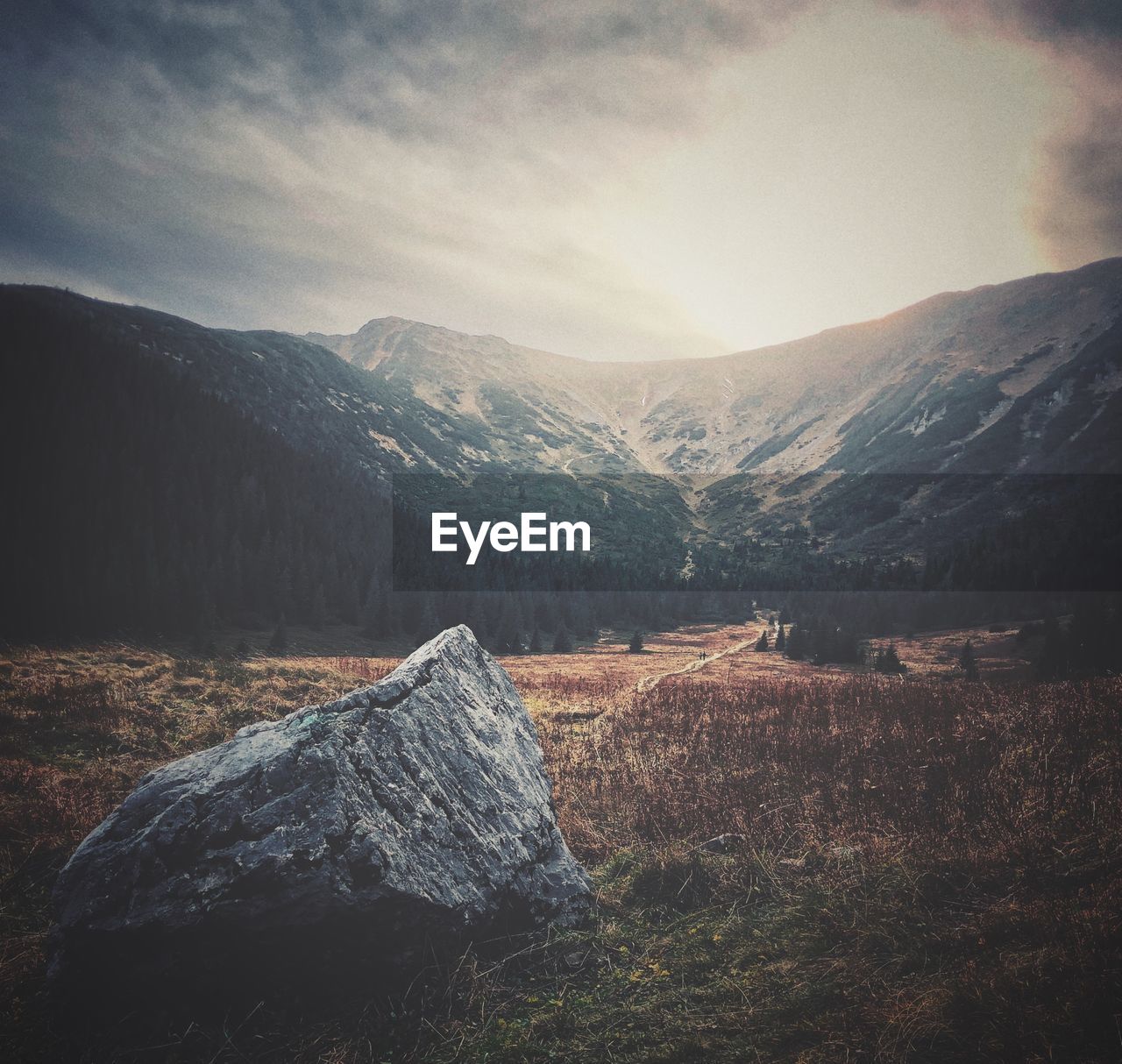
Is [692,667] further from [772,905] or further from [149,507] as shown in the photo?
[149,507]

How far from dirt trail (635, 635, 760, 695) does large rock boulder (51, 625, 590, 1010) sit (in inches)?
684

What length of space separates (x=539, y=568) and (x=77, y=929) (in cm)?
10241

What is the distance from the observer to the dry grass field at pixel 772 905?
4406mm

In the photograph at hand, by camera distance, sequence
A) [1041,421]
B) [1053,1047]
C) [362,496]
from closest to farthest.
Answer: [1053,1047]
[362,496]
[1041,421]

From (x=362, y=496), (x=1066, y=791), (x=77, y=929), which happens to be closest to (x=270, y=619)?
(x=362, y=496)

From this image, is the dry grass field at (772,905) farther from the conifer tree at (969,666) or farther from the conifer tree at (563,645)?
the conifer tree at (563,645)

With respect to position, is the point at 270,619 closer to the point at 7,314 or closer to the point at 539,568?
the point at 539,568

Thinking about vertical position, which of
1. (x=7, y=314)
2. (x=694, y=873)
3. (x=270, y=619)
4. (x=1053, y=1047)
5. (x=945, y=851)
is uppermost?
(x=7, y=314)

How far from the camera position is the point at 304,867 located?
5.07 meters

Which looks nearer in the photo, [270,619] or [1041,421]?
[270,619]

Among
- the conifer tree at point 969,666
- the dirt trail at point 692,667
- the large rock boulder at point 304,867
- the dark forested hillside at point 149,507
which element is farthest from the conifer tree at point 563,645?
the large rock boulder at point 304,867

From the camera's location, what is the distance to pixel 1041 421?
186750mm

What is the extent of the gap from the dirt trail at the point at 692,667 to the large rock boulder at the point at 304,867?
17383 millimetres

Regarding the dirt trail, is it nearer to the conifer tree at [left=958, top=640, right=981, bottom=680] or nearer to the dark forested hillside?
the conifer tree at [left=958, top=640, right=981, bottom=680]
